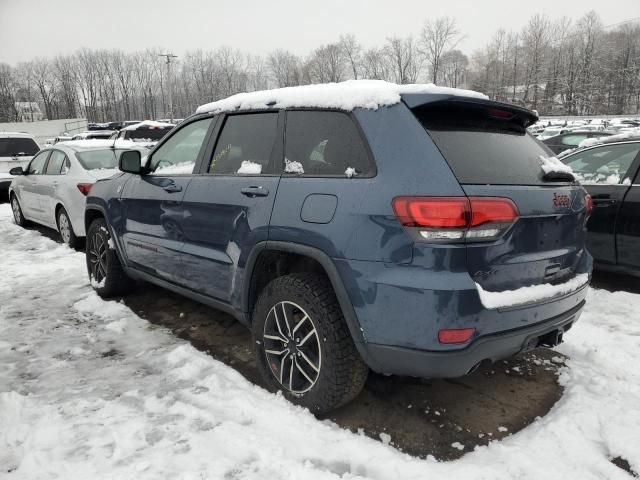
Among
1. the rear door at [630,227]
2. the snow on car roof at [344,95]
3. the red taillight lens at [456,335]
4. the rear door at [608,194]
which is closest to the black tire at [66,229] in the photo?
the snow on car roof at [344,95]

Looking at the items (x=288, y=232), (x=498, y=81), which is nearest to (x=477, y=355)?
(x=288, y=232)

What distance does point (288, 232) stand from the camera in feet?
8.48

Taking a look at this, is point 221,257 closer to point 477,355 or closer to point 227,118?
point 227,118

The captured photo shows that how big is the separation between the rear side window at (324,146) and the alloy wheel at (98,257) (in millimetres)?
2773

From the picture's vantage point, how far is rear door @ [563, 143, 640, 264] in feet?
14.8

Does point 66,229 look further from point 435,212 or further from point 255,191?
point 435,212

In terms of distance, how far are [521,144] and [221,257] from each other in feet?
6.45

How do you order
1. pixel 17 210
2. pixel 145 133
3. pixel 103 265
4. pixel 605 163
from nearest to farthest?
1. pixel 103 265
2. pixel 605 163
3. pixel 17 210
4. pixel 145 133

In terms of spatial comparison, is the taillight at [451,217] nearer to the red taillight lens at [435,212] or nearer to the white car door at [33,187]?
the red taillight lens at [435,212]

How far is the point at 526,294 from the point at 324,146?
4.27 feet

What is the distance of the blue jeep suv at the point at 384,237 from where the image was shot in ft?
7.02

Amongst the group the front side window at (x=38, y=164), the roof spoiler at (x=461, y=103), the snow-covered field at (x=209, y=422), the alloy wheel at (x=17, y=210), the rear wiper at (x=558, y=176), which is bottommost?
the snow-covered field at (x=209, y=422)

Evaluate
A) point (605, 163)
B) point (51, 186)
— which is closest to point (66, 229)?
point (51, 186)

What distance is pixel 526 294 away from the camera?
231 centimetres
